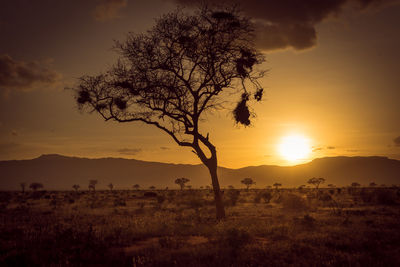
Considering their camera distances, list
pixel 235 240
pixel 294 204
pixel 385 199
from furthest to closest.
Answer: pixel 385 199 → pixel 294 204 → pixel 235 240

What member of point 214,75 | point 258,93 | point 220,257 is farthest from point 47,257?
point 258,93

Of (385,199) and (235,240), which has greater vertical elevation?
(235,240)

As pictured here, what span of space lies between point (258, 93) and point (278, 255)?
9.30 meters

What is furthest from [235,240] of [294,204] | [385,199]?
[385,199]

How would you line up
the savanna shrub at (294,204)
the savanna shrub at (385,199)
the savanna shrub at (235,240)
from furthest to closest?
1. the savanna shrub at (385,199)
2. the savanna shrub at (294,204)
3. the savanna shrub at (235,240)

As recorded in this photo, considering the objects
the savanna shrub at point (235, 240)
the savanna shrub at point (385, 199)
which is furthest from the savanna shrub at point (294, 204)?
the savanna shrub at point (235, 240)

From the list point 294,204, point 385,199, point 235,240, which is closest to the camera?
point 235,240

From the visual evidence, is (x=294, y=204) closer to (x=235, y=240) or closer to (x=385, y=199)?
(x=385, y=199)

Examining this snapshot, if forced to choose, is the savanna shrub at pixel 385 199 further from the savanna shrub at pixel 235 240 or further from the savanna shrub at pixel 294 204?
the savanna shrub at pixel 235 240

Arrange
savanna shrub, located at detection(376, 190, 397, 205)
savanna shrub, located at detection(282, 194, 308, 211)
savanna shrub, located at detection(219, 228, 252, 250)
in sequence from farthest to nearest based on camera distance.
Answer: savanna shrub, located at detection(376, 190, 397, 205)
savanna shrub, located at detection(282, 194, 308, 211)
savanna shrub, located at detection(219, 228, 252, 250)

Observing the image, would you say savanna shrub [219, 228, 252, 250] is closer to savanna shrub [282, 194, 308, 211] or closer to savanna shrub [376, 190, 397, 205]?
savanna shrub [282, 194, 308, 211]

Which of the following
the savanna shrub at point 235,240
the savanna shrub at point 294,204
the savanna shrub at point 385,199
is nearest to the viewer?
the savanna shrub at point 235,240

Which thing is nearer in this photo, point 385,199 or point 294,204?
point 294,204

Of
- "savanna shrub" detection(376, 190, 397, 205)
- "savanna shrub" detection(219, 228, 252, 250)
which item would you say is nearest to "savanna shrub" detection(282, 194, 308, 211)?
"savanna shrub" detection(376, 190, 397, 205)
